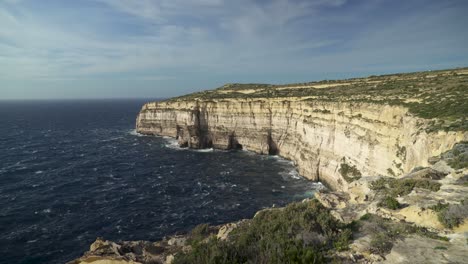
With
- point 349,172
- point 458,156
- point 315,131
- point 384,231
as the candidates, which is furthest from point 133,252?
point 315,131

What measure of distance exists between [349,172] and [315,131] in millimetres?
14192

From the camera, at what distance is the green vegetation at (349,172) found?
4275 cm

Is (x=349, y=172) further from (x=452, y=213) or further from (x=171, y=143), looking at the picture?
(x=171, y=143)

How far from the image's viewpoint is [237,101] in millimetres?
80500

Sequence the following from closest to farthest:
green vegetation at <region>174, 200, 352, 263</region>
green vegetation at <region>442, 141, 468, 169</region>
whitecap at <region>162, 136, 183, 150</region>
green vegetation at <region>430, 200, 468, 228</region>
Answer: green vegetation at <region>174, 200, 352, 263</region> → green vegetation at <region>430, 200, 468, 228</region> → green vegetation at <region>442, 141, 468, 169</region> → whitecap at <region>162, 136, 183, 150</region>

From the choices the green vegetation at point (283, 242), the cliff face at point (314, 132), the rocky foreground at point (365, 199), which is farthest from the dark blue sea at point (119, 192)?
the green vegetation at point (283, 242)

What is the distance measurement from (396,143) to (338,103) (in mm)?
16725

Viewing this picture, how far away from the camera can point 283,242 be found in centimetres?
1266

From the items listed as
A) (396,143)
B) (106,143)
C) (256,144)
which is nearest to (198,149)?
(256,144)

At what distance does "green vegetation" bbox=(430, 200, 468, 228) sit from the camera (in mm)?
14148

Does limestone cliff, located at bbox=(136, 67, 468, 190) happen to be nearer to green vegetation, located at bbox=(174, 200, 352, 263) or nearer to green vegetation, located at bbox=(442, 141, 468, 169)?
green vegetation, located at bbox=(442, 141, 468, 169)

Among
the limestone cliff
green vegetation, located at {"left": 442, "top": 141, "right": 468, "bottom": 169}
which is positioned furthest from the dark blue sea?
green vegetation, located at {"left": 442, "top": 141, "right": 468, "bottom": 169}

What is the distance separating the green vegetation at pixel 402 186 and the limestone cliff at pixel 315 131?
9.76 meters

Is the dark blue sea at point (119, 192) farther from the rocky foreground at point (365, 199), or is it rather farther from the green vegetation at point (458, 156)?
the green vegetation at point (458, 156)
